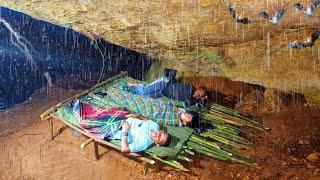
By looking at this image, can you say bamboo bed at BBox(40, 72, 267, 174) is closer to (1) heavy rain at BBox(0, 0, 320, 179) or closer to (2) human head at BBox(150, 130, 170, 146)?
(1) heavy rain at BBox(0, 0, 320, 179)

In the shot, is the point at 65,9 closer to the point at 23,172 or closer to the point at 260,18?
the point at 23,172

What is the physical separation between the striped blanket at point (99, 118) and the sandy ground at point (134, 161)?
43 centimetres

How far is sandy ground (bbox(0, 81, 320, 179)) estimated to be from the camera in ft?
18.3

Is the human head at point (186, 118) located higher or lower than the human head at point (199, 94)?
lower

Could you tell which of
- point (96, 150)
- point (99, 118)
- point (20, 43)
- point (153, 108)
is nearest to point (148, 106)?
point (153, 108)

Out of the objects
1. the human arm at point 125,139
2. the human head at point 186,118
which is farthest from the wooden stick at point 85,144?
the human head at point 186,118

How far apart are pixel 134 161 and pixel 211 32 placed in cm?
285

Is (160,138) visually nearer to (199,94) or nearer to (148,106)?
(148,106)

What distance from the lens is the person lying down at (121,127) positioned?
5629mm

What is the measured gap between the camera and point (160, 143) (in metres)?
5.66

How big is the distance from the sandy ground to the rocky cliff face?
0.87 m

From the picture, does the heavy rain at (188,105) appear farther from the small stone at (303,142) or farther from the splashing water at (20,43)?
the splashing water at (20,43)

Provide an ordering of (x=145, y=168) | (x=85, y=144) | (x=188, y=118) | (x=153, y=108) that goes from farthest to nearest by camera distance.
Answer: (x=153, y=108) → (x=188, y=118) → (x=85, y=144) → (x=145, y=168)

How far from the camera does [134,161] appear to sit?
585 cm
